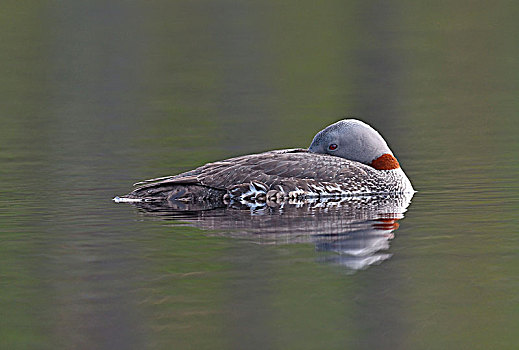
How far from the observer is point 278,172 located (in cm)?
1038

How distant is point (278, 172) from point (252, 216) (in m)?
0.84

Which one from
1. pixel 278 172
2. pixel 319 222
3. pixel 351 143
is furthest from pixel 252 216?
pixel 351 143

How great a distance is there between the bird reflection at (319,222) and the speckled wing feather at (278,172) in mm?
191

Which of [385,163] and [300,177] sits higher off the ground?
[385,163]

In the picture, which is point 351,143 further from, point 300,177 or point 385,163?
point 300,177

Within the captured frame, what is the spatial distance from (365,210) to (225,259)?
92.3 inches

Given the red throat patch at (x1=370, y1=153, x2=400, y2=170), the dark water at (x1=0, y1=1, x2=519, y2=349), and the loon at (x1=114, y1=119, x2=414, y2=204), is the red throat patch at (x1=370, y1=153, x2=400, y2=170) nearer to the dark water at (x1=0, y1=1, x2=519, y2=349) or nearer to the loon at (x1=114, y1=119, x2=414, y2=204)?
the loon at (x1=114, y1=119, x2=414, y2=204)

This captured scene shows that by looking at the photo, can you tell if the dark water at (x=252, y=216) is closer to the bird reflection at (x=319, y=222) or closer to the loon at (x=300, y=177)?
the bird reflection at (x=319, y=222)

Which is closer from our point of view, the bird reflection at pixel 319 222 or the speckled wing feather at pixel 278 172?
the bird reflection at pixel 319 222

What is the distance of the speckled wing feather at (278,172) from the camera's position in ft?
33.8

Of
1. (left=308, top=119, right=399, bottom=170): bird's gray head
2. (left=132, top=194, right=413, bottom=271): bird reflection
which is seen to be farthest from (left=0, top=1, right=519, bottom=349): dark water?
(left=308, top=119, right=399, bottom=170): bird's gray head

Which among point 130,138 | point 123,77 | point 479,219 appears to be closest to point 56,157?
point 130,138

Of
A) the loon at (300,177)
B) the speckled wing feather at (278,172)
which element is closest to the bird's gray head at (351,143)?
the loon at (300,177)

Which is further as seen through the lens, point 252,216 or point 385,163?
point 385,163
